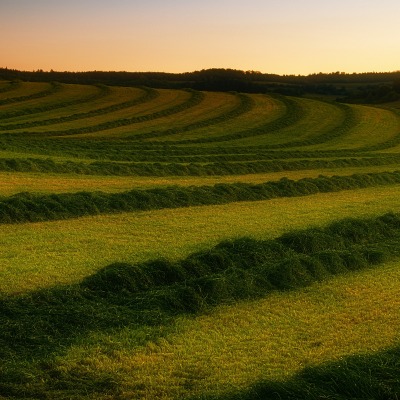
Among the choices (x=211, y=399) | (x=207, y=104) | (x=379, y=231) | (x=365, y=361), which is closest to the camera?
(x=211, y=399)

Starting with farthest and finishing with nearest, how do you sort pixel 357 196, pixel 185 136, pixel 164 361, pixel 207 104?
pixel 207 104 → pixel 185 136 → pixel 357 196 → pixel 164 361

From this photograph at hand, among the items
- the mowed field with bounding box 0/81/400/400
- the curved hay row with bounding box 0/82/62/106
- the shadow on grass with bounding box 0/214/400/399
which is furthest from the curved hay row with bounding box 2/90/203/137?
the shadow on grass with bounding box 0/214/400/399

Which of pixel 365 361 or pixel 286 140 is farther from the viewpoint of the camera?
pixel 286 140

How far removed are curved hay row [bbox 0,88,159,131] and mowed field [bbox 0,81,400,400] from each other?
1420cm

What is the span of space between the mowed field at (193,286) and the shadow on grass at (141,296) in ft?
0.07

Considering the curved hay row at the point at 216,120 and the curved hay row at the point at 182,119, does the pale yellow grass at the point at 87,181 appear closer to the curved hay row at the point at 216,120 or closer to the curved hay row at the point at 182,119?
the curved hay row at the point at 182,119

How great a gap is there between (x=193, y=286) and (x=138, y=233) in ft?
14.1

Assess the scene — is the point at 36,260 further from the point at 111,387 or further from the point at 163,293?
the point at 111,387

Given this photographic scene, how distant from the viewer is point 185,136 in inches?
1479

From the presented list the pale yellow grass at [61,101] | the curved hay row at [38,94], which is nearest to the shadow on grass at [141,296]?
the pale yellow grass at [61,101]

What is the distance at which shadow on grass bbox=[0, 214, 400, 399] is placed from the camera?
6301 mm

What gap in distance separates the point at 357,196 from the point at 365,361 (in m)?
14.0

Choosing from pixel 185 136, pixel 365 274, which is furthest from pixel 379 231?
pixel 185 136

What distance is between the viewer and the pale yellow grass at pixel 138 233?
9.91 m
